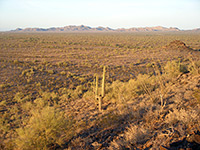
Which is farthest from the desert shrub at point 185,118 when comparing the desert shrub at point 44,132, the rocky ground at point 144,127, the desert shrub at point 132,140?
the desert shrub at point 44,132

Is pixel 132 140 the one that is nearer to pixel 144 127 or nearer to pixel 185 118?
pixel 144 127

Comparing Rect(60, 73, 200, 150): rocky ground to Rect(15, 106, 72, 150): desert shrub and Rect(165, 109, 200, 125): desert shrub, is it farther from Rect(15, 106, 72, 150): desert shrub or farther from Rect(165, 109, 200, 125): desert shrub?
Rect(15, 106, 72, 150): desert shrub

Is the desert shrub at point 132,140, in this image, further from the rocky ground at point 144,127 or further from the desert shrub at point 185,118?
the desert shrub at point 185,118

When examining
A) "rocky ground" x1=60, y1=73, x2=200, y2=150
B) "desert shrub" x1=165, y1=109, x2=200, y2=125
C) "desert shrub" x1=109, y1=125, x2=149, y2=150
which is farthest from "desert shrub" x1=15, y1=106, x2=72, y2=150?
"desert shrub" x1=165, y1=109, x2=200, y2=125

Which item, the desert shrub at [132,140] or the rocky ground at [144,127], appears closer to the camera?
the rocky ground at [144,127]

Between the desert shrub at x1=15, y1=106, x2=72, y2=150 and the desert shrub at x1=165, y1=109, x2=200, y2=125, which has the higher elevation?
the desert shrub at x1=165, y1=109, x2=200, y2=125

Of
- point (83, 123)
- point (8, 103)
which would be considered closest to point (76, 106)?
point (83, 123)

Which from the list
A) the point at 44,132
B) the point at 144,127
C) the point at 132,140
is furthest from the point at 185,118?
the point at 44,132

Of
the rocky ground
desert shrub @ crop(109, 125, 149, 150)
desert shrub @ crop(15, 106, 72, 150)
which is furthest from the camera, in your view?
desert shrub @ crop(15, 106, 72, 150)

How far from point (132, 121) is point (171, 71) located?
22.5 ft

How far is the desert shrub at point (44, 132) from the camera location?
4.82 metres

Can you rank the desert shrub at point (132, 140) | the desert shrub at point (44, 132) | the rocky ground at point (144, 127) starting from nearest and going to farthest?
the rocky ground at point (144, 127)
the desert shrub at point (132, 140)
the desert shrub at point (44, 132)

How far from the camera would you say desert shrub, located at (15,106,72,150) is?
4.82 m

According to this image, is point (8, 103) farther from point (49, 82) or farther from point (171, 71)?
point (171, 71)
